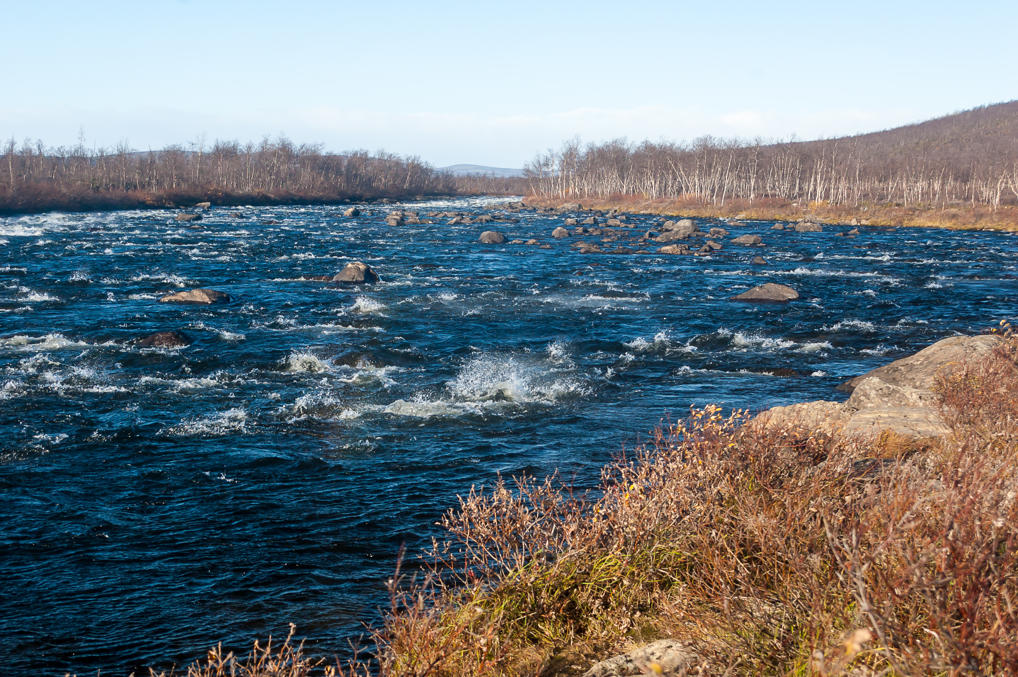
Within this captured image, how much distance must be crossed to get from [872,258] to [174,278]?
1409 inches

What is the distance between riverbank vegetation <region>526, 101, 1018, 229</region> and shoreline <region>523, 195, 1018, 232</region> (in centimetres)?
10

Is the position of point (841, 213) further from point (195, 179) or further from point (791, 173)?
point (195, 179)

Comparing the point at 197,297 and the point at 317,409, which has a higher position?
the point at 197,297

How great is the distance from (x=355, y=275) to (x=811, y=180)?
96.6m

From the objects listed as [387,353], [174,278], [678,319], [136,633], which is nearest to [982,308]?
[678,319]

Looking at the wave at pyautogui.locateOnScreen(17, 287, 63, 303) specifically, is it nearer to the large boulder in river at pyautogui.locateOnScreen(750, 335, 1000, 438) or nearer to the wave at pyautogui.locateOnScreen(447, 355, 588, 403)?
the wave at pyautogui.locateOnScreen(447, 355, 588, 403)

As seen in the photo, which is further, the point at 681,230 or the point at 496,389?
the point at 681,230

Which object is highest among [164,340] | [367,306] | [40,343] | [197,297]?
[197,297]

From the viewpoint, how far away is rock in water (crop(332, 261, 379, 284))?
96.6 feet

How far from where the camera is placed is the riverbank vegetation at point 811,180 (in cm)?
7500

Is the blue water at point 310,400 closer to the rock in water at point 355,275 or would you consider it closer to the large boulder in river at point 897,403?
the rock in water at point 355,275

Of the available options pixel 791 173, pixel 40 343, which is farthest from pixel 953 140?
pixel 40 343

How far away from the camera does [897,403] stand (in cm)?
1207

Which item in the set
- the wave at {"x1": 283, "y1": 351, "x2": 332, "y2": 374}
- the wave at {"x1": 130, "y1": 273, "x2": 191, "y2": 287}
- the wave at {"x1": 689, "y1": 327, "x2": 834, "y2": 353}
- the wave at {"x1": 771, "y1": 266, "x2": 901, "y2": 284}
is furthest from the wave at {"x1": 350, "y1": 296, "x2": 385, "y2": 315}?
the wave at {"x1": 771, "y1": 266, "x2": 901, "y2": 284}
